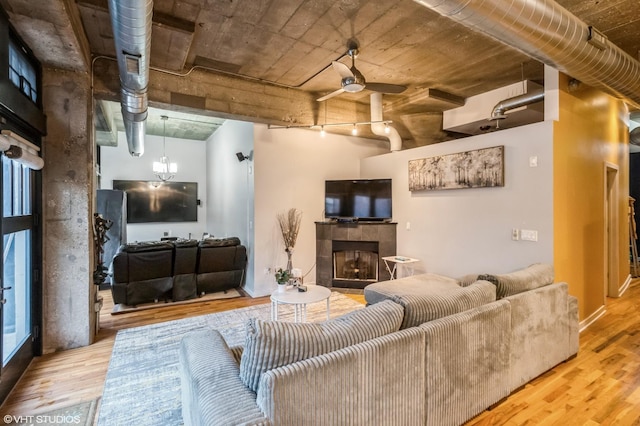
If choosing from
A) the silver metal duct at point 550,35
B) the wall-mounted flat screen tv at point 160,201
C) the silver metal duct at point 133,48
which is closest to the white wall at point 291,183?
the silver metal duct at point 133,48

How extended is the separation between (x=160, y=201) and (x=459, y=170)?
7.12 m

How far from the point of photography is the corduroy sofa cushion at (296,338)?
1439mm

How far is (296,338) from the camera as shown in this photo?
60.0 inches

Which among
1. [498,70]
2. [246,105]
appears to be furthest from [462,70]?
[246,105]

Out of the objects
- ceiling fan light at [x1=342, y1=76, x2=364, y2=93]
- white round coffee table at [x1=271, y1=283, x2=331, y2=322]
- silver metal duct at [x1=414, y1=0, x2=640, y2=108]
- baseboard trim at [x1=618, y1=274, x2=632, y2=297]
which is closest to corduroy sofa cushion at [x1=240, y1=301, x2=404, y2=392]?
white round coffee table at [x1=271, y1=283, x2=331, y2=322]

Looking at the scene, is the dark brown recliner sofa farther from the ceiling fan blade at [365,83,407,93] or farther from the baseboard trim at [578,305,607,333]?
the baseboard trim at [578,305,607,333]

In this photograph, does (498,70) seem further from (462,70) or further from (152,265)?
(152,265)

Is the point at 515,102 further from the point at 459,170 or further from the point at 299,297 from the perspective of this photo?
the point at 299,297

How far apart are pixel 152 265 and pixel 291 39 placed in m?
3.68

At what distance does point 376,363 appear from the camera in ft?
5.36

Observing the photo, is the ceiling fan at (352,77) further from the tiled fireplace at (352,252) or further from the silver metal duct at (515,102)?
the tiled fireplace at (352,252)

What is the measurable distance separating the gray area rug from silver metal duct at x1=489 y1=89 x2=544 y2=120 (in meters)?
3.53

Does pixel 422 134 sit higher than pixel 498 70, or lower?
lower

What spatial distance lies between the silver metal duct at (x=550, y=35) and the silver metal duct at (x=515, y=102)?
90 cm
